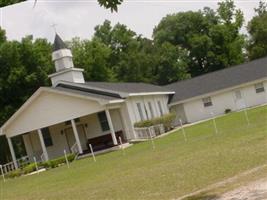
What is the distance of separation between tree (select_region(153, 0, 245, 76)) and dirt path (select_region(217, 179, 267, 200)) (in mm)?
30951

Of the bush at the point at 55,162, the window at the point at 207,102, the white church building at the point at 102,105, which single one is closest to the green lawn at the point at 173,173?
the bush at the point at 55,162

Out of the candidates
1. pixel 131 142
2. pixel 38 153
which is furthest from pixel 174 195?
pixel 38 153

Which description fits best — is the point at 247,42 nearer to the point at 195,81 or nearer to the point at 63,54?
the point at 195,81

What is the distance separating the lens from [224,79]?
42.5 m

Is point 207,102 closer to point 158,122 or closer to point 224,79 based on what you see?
point 224,79

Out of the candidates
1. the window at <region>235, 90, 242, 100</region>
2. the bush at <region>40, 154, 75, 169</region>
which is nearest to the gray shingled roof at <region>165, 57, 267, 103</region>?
the window at <region>235, 90, 242, 100</region>

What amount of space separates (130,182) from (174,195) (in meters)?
3.47

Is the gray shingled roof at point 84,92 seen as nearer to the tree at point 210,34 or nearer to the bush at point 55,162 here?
Answer: the bush at point 55,162

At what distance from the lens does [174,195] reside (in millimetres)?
10164

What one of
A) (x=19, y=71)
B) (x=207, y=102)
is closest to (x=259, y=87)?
(x=207, y=102)

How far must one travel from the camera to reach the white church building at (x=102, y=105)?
1292 inches

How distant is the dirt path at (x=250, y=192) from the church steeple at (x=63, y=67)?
29898 mm

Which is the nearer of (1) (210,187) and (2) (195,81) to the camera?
(1) (210,187)

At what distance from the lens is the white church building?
108ft
